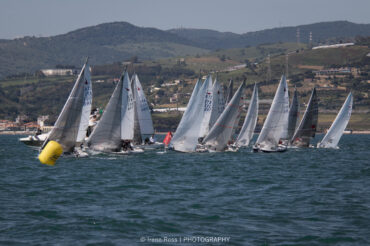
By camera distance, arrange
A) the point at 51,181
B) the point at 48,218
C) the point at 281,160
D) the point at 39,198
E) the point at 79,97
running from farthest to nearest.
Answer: the point at 281,160
the point at 79,97
the point at 51,181
the point at 39,198
the point at 48,218

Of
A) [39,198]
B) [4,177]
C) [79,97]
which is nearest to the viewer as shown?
[39,198]

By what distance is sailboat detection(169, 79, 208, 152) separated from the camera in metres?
60.9

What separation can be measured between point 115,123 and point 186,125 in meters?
8.62

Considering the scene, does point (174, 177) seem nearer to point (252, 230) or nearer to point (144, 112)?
point (252, 230)

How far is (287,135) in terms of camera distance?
72.2m

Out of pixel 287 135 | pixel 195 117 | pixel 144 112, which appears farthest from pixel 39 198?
pixel 287 135

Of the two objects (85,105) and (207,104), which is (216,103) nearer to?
(207,104)

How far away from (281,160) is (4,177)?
27.4m

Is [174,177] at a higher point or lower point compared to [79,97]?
lower

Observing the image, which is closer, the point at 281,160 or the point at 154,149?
the point at 281,160

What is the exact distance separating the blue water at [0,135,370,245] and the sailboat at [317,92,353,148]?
3026 centimetres

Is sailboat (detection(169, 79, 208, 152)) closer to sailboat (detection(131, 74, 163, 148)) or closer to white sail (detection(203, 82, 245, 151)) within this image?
white sail (detection(203, 82, 245, 151))

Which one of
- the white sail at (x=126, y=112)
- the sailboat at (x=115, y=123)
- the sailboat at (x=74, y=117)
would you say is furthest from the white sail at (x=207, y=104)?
the sailboat at (x=74, y=117)

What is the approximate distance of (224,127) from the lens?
6331 centimetres
